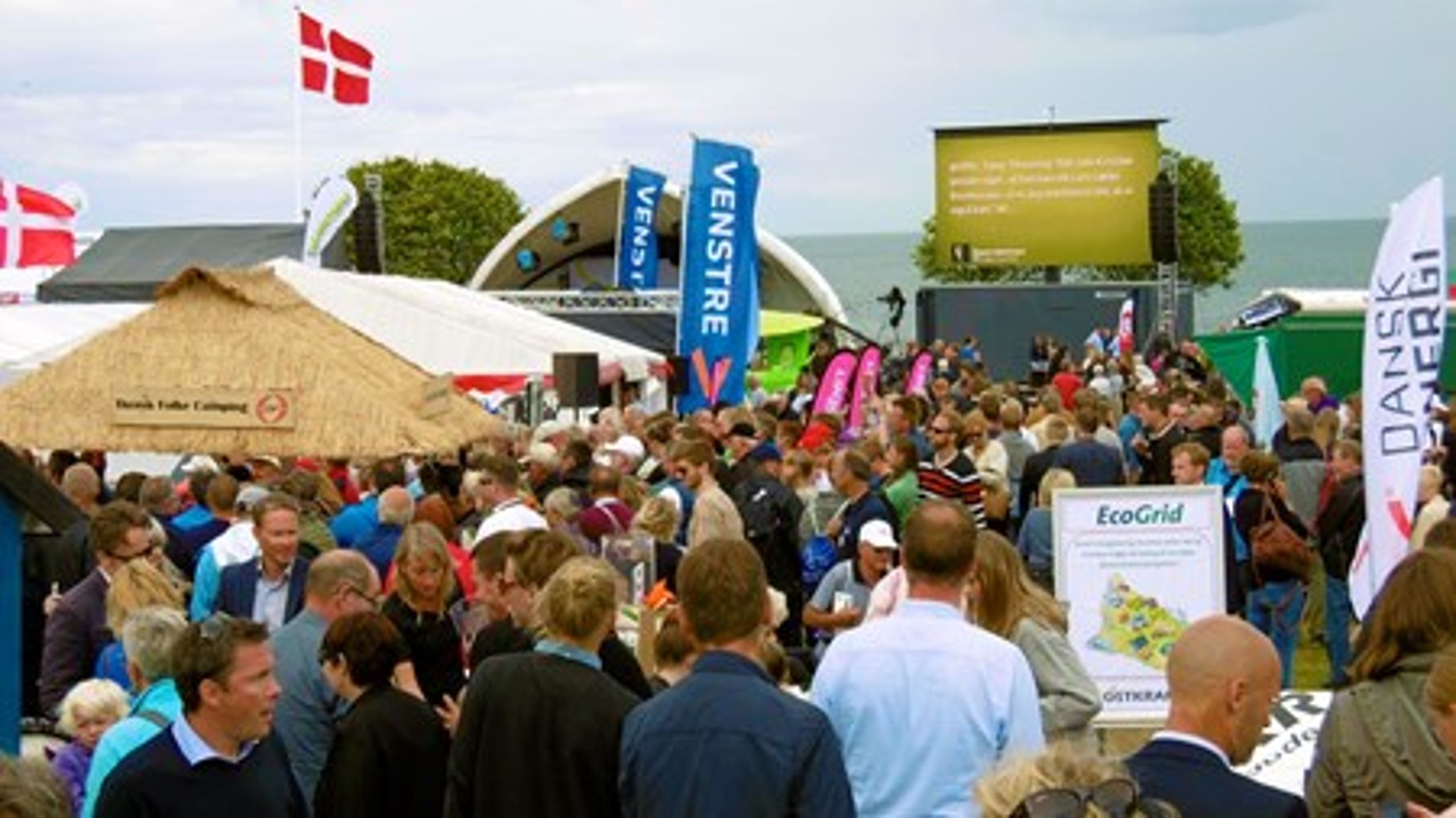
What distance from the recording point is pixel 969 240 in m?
49.1

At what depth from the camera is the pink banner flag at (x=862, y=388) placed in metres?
21.5

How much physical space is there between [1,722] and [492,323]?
520 inches

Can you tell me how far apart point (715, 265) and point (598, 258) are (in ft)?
128

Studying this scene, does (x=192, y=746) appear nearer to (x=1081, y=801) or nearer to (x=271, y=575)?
(x=1081, y=801)

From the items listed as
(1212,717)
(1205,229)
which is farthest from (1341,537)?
(1205,229)

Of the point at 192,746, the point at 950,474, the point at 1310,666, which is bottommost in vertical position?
the point at 1310,666

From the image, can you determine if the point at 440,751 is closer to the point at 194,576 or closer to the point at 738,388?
the point at 194,576

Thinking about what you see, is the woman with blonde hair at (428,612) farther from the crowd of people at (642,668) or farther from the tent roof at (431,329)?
the tent roof at (431,329)

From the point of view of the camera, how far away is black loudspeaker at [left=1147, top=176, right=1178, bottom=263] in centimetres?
4250

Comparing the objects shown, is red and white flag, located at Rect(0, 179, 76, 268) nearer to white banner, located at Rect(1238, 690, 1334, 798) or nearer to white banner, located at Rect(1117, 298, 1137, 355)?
white banner, located at Rect(1117, 298, 1137, 355)

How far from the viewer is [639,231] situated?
36.2 m

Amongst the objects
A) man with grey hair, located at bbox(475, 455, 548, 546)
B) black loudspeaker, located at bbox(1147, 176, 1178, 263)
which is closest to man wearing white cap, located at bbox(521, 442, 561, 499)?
man with grey hair, located at bbox(475, 455, 548, 546)

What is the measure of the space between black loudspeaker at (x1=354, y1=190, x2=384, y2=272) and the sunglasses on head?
33.6m

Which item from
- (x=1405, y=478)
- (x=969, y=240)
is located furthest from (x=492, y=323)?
(x=969, y=240)
